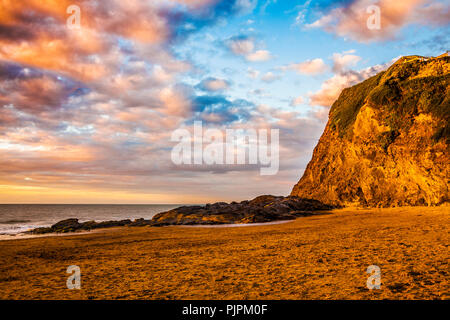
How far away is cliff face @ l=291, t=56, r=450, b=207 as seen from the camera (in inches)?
1076

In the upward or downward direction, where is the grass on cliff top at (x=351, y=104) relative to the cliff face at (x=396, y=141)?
upward

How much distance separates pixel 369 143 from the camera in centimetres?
3672

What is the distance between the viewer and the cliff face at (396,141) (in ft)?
89.7

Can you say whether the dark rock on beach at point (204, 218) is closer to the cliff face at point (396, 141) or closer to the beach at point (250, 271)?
the cliff face at point (396, 141)

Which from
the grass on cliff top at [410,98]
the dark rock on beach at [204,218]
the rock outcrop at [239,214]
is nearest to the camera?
the grass on cliff top at [410,98]

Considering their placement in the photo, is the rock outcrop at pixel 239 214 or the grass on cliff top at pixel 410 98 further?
the rock outcrop at pixel 239 214

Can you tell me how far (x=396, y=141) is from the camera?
3219 centimetres

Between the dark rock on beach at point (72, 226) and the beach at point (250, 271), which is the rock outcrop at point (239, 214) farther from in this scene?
the beach at point (250, 271)

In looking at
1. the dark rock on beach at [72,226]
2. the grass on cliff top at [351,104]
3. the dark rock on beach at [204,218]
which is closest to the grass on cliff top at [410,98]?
the grass on cliff top at [351,104]

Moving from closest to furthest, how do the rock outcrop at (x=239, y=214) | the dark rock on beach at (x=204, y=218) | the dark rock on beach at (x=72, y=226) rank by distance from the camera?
the dark rock on beach at (x=72, y=226) → the dark rock on beach at (x=204, y=218) → the rock outcrop at (x=239, y=214)

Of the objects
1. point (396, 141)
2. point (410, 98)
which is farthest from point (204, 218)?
point (410, 98)

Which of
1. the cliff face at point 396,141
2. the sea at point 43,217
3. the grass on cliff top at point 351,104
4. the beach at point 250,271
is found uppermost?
the grass on cliff top at point 351,104

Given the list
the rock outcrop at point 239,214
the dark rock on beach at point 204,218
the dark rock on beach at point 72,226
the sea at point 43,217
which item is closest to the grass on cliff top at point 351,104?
the rock outcrop at point 239,214
